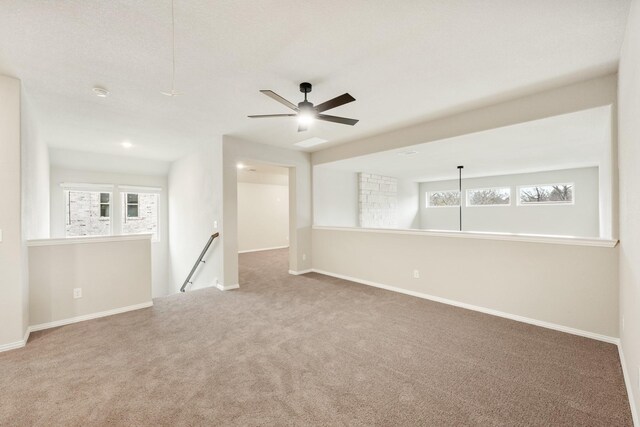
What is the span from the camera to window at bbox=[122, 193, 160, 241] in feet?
22.0

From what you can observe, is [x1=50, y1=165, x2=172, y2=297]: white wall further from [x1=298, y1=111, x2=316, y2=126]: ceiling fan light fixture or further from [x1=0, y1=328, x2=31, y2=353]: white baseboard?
[x1=298, y1=111, x2=316, y2=126]: ceiling fan light fixture

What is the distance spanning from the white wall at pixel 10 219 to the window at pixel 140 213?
4.34m

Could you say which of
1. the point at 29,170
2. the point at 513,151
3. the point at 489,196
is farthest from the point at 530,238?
the point at 29,170

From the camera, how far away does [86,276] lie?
133 inches

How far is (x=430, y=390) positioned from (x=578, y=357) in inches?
60.7

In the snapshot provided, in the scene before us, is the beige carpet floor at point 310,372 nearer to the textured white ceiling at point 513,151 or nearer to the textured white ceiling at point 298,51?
the textured white ceiling at point 513,151

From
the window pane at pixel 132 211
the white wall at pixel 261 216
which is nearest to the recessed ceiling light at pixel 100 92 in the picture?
the window pane at pixel 132 211

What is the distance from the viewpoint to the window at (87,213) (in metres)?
6.02

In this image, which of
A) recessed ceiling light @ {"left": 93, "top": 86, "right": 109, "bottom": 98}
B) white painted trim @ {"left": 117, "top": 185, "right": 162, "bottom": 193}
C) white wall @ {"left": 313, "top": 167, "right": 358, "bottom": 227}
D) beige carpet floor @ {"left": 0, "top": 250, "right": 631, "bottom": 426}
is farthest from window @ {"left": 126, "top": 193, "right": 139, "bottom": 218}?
white wall @ {"left": 313, "top": 167, "right": 358, "bottom": 227}

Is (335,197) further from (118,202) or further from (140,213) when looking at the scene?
(118,202)

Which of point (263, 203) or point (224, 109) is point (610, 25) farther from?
point (263, 203)

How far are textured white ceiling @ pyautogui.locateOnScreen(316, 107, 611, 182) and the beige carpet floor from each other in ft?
7.74

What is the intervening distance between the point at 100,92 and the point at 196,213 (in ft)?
9.84

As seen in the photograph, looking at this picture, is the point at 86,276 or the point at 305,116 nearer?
the point at 305,116
